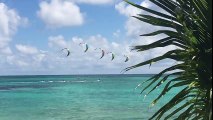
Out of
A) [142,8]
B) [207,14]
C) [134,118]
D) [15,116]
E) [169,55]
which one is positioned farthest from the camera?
[15,116]

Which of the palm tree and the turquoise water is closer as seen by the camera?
the palm tree

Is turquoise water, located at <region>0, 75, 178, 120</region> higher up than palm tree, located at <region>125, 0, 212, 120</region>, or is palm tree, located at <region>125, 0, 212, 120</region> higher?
palm tree, located at <region>125, 0, 212, 120</region>

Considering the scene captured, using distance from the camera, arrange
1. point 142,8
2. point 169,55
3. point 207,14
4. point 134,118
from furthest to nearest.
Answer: point 134,118, point 142,8, point 169,55, point 207,14

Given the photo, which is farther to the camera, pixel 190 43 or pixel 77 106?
pixel 77 106

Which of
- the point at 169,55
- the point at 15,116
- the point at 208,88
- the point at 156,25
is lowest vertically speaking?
the point at 15,116

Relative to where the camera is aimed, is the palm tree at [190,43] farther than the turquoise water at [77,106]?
No

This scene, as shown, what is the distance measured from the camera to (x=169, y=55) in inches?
142

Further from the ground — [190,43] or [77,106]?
[190,43]

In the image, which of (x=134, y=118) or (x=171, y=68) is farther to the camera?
(x=134, y=118)

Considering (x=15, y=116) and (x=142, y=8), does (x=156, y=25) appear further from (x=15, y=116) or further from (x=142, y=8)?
(x=15, y=116)

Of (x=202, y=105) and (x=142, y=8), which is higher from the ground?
(x=142, y=8)

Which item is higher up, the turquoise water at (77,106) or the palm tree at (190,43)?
the palm tree at (190,43)

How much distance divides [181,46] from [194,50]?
284 mm

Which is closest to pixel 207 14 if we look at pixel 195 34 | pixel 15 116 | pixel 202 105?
pixel 195 34
